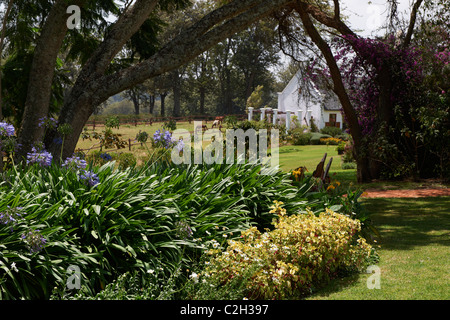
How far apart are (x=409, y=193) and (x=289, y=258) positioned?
942cm

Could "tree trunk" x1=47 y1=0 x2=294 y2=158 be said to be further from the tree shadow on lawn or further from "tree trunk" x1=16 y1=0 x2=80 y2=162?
the tree shadow on lawn

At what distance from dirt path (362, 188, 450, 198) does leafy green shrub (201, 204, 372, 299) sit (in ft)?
23.8

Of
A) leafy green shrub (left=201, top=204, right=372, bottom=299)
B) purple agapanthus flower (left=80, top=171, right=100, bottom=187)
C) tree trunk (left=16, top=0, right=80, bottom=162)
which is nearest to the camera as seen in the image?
leafy green shrub (left=201, top=204, right=372, bottom=299)

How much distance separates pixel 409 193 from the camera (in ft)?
46.4

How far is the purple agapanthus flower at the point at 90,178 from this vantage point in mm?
5848

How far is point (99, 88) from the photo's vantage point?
30.2 ft

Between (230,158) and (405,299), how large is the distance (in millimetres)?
3723

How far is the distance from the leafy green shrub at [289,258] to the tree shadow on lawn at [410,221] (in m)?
1.96

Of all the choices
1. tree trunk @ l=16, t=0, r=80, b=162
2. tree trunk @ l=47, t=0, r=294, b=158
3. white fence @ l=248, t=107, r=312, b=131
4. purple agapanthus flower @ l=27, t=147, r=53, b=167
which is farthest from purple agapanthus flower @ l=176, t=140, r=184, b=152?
white fence @ l=248, t=107, r=312, b=131

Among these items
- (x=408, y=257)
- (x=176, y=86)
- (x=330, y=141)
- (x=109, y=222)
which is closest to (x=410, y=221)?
(x=408, y=257)

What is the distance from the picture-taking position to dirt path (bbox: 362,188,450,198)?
44.9 feet

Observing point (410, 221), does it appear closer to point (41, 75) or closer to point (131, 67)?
point (131, 67)

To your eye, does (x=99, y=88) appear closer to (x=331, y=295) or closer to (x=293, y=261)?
(x=293, y=261)
